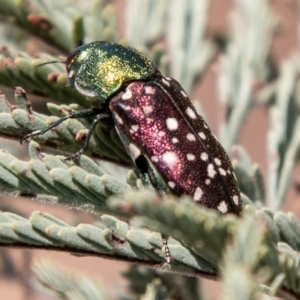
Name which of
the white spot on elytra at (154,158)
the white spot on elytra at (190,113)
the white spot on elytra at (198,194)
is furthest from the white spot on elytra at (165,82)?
the white spot on elytra at (198,194)

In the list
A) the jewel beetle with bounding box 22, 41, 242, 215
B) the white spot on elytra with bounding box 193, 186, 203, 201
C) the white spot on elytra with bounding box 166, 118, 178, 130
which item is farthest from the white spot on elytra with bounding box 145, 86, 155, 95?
the white spot on elytra with bounding box 193, 186, 203, 201

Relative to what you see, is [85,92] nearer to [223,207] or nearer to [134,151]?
[134,151]

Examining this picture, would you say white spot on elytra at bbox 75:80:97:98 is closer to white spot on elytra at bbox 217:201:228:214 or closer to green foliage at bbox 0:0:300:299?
green foliage at bbox 0:0:300:299

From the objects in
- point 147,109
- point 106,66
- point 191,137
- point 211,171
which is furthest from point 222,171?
point 106,66

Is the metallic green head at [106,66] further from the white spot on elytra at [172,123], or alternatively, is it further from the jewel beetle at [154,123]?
the white spot on elytra at [172,123]

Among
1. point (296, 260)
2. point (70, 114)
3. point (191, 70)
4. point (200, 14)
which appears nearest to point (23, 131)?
point (70, 114)

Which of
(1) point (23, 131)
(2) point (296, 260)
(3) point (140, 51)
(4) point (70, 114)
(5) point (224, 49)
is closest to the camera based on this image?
(2) point (296, 260)

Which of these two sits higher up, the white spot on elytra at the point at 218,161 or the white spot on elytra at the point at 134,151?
the white spot on elytra at the point at 218,161

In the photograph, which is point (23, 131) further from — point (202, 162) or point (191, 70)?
point (191, 70)
